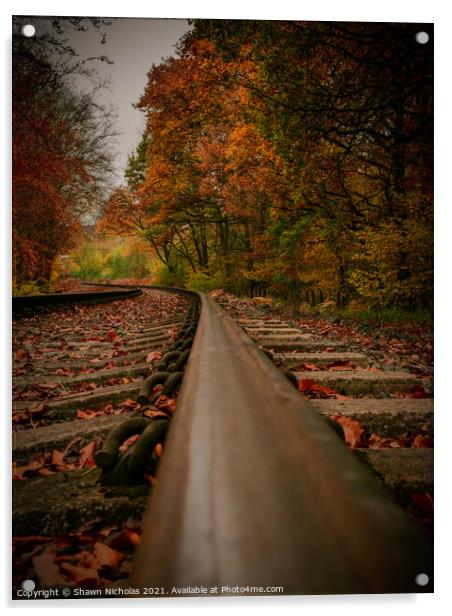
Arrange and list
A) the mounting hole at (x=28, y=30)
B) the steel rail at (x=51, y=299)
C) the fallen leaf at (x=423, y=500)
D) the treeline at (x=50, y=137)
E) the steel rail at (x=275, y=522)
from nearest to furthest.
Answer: the steel rail at (x=275, y=522) < the fallen leaf at (x=423, y=500) < the mounting hole at (x=28, y=30) < the treeline at (x=50, y=137) < the steel rail at (x=51, y=299)

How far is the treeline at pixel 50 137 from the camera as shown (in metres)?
1.97

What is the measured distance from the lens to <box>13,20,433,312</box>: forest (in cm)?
209

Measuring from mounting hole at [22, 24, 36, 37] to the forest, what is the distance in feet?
0.13

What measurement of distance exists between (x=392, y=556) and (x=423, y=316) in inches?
88.7

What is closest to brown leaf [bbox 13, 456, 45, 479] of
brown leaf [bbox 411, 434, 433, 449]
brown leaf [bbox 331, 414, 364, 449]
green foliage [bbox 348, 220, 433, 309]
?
brown leaf [bbox 331, 414, 364, 449]

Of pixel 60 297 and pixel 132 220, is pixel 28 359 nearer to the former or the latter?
pixel 60 297

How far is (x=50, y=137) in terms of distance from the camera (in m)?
2.39

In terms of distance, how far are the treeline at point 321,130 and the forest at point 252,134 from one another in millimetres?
13

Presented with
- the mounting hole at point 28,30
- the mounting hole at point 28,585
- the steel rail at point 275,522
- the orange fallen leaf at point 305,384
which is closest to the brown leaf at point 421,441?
the orange fallen leaf at point 305,384

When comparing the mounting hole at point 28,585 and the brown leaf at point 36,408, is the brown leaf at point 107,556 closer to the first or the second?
the mounting hole at point 28,585

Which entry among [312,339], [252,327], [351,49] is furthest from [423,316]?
[351,49]

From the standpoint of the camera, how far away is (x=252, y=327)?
2.90m

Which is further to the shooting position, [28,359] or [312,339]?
[312,339]

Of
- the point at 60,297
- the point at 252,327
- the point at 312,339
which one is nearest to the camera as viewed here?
the point at 312,339
